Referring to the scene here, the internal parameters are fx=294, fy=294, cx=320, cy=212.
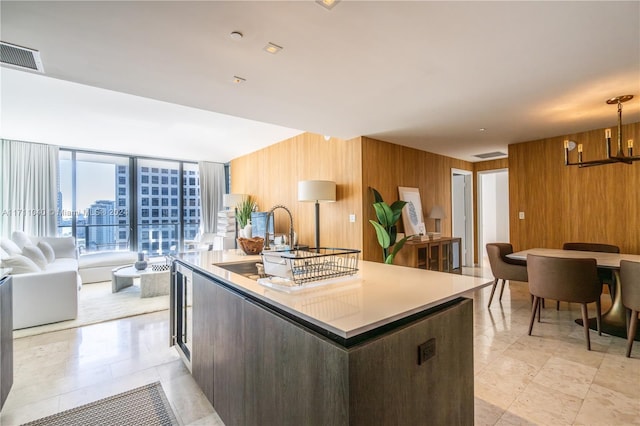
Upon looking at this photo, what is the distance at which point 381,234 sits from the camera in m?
4.15

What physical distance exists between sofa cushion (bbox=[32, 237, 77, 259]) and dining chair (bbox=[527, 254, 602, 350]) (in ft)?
24.1

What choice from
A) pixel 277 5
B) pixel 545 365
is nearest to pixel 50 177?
pixel 277 5

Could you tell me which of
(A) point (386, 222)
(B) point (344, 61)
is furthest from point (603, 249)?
(B) point (344, 61)

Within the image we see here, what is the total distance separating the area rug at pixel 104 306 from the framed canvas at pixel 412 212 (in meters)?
3.81

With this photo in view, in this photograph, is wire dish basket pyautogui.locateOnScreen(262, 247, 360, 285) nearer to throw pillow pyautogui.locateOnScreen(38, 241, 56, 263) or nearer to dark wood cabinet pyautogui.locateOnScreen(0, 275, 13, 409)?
dark wood cabinet pyautogui.locateOnScreen(0, 275, 13, 409)

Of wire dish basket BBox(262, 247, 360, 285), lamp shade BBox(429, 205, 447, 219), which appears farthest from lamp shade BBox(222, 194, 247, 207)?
wire dish basket BBox(262, 247, 360, 285)

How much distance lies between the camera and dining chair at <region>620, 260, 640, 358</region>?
241 centimetres

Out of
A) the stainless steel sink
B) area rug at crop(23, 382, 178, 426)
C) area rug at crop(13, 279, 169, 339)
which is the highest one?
the stainless steel sink

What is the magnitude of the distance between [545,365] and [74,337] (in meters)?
4.45

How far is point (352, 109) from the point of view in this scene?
3162 mm

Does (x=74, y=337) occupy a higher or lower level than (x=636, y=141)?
lower

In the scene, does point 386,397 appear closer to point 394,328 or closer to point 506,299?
point 394,328

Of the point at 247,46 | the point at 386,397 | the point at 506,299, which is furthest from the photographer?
the point at 506,299

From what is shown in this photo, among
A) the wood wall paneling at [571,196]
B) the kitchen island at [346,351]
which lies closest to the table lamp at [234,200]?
the kitchen island at [346,351]
